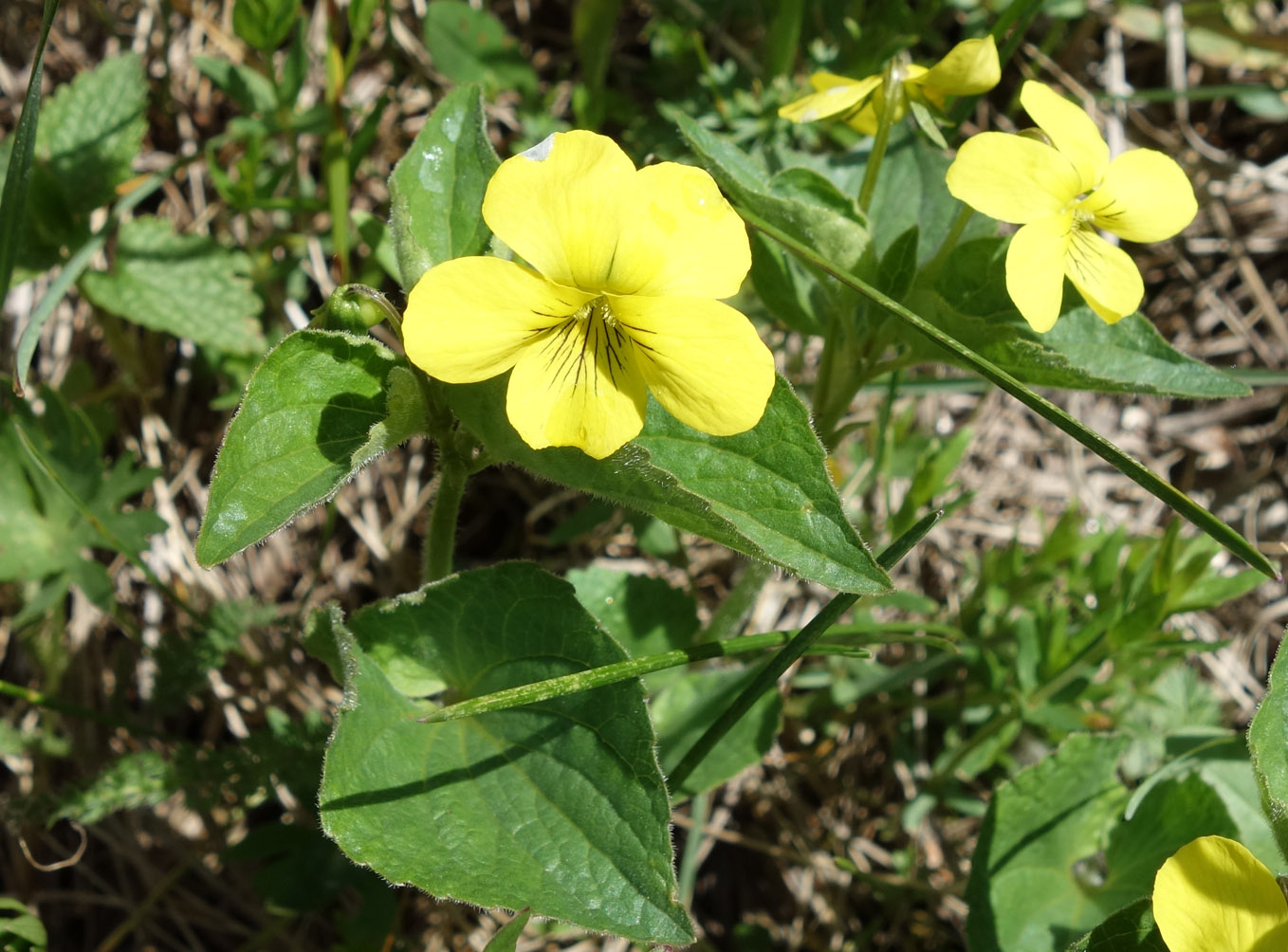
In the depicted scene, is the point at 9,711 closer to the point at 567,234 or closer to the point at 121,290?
the point at 121,290

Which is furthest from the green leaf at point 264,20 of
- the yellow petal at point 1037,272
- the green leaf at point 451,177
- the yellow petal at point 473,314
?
the yellow petal at point 1037,272

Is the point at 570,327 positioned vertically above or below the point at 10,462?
above

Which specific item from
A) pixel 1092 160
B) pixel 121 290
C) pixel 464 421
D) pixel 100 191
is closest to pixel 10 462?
pixel 121 290

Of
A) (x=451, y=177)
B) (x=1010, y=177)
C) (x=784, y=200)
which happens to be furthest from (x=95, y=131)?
(x=1010, y=177)

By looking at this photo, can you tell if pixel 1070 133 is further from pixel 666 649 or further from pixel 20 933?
pixel 20 933

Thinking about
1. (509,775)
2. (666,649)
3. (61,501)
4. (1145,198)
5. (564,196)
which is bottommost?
(666,649)

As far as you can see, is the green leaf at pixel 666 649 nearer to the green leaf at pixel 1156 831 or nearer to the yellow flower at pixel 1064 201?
the green leaf at pixel 1156 831

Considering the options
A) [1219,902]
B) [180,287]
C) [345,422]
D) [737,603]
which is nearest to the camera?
[1219,902]

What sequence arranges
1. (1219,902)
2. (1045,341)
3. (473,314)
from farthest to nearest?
(1045,341) < (1219,902) < (473,314)
